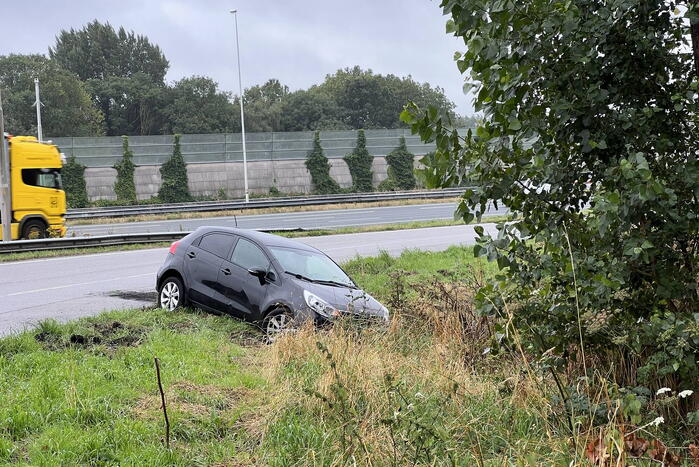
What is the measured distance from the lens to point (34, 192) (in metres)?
24.1

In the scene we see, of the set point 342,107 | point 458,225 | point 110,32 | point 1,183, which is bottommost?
point 458,225

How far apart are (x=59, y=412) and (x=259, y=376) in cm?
194

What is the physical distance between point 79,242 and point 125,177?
25959 millimetres

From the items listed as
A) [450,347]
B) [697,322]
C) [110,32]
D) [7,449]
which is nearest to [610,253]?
[697,322]

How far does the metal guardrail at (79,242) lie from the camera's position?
66.3 feet

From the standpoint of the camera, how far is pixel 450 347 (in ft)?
25.9

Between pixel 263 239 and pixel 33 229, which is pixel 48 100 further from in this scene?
pixel 263 239

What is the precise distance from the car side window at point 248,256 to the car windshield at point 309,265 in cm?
20

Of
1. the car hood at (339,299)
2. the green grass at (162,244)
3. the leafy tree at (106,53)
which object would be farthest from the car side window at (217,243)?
the leafy tree at (106,53)

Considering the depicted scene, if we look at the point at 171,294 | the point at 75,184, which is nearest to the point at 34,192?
the point at 171,294

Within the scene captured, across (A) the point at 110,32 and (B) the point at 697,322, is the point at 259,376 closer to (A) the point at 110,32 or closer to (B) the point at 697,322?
(B) the point at 697,322

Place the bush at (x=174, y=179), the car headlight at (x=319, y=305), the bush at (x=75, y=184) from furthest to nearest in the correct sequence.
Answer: the bush at (x=174, y=179)
the bush at (x=75, y=184)
the car headlight at (x=319, y=305)

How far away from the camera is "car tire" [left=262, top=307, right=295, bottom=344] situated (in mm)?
9159

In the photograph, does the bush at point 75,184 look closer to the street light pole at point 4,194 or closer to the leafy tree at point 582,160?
the street light pole at point 4,194
